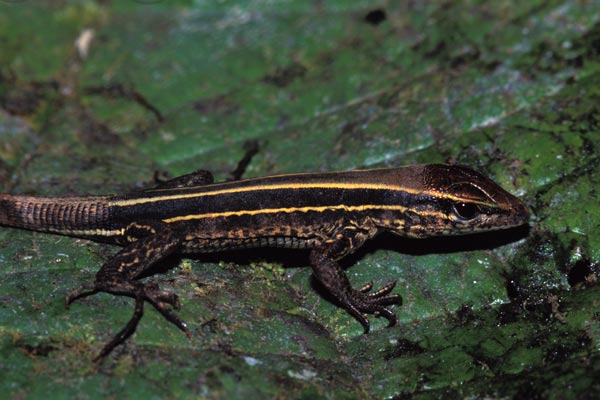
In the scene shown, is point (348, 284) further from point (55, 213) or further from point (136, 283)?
point (55, 213)

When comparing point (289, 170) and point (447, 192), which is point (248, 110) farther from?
point (447, 192)

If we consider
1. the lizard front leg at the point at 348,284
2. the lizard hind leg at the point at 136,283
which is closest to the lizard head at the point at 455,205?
the lizard front leg at the point at 348,284

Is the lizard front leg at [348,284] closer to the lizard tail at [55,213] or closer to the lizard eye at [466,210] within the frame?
the lizard eye at [466,210]

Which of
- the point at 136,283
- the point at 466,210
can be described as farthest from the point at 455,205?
the point at 136,283

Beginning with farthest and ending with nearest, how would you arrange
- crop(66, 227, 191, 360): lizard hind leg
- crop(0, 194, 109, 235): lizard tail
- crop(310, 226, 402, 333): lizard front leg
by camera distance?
Result: crop(0, 194, 109, 235): lizard tail → crop(310, 226, 402, 333): lizard front leg → crop(66, 227, 191, 360): lizard hind leg

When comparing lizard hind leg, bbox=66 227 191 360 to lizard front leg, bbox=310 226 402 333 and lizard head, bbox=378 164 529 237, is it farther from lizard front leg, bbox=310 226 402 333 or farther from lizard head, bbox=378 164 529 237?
lizard head, bbox=378 164 529 237

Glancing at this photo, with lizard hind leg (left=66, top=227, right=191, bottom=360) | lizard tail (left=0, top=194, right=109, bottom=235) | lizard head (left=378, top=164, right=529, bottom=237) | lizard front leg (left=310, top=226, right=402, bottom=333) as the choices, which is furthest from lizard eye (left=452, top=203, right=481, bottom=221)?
lizard tail (left=0, top=194, right=109, bottom=235)
